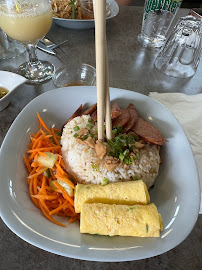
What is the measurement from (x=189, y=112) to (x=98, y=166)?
654 millimetres

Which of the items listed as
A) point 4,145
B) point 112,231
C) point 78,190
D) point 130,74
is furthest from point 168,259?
Answer: point 130,74

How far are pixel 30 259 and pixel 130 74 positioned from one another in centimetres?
120

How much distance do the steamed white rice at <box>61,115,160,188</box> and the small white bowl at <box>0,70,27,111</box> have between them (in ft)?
1.41

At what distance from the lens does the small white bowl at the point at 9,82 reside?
119cm

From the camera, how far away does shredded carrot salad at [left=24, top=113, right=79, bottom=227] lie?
801 millimetres

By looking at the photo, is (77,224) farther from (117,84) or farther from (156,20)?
(156,20)

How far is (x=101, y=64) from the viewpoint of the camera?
679mm

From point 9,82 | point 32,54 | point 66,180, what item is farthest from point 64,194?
point 32,54

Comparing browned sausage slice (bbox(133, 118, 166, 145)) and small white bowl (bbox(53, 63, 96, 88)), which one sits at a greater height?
browned sausage slice (bbox(133, 118, 166, 145))

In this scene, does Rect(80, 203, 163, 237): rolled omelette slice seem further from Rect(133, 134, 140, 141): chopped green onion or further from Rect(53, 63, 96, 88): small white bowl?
Rect(53, 63, 96, 88): small white bowl

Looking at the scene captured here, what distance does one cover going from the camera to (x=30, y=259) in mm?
766

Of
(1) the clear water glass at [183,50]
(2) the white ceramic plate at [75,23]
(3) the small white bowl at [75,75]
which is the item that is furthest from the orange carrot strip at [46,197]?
(2) the white ceramic plate at [75,23]

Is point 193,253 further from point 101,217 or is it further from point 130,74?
point 130,74

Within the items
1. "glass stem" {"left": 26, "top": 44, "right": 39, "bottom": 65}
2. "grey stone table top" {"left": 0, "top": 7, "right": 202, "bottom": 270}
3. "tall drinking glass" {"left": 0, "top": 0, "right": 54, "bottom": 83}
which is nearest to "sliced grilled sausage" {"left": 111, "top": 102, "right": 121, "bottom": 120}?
"grey stone table top" {"left": 0, "top": 7, "right": 202, "bottom": 270}
